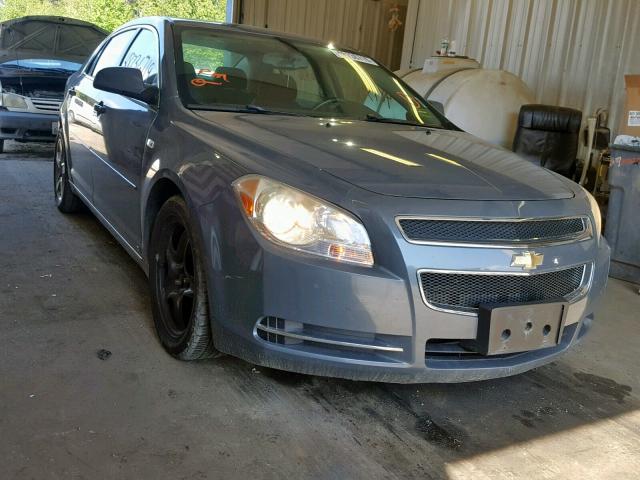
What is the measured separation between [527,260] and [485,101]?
5347 millimetres

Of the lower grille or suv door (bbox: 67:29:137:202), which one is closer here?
the lower grille

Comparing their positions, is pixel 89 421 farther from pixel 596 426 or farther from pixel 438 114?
pixel 438 114

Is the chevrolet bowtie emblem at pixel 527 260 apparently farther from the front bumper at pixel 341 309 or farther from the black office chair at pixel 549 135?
the black office chair at pixel 549 135

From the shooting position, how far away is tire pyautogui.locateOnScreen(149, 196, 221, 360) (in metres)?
2.51

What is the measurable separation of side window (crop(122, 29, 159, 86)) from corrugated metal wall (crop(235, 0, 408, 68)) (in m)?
7.06

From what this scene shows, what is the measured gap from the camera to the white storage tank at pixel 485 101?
7.19m

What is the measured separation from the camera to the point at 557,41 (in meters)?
7.79

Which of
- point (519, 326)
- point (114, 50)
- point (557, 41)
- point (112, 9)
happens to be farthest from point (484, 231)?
point (112, 9)

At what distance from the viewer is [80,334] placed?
2.96 meters

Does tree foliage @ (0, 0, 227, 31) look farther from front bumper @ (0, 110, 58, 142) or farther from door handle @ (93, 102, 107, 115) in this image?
door handle @ (93, 102, 107, 115)

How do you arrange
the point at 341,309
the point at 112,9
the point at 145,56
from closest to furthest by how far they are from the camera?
the point at 341,309, the point at 145,56, the point at 112,9

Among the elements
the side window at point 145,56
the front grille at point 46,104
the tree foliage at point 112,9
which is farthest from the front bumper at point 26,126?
the tree foliage at point 112,9

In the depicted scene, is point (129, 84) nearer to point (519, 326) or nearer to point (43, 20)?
point (519, 326)

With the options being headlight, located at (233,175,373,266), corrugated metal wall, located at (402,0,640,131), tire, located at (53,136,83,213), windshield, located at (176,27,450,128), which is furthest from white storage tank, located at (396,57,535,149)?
Result: headlight, located at (233,175,373,266)
